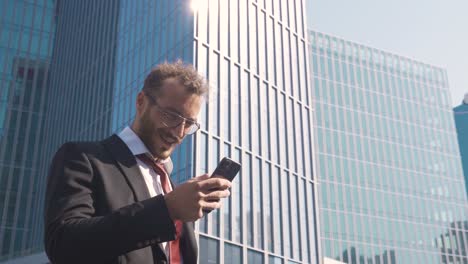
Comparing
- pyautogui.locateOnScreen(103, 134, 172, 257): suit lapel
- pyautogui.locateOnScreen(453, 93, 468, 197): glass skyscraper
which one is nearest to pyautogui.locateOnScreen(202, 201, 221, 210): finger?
pyautogui.locateOnScreen(103, 134, 172, 257): suit lapel

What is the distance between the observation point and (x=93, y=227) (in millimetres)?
2266

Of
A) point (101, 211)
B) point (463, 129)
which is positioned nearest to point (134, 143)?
point (101, 211)

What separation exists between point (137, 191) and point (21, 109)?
61.1m

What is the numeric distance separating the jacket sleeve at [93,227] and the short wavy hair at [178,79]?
2.31 ft

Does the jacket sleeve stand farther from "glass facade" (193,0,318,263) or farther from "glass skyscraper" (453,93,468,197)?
"glass skyscraper" (453,93,468,197)

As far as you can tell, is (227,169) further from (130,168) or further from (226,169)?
(130,168)

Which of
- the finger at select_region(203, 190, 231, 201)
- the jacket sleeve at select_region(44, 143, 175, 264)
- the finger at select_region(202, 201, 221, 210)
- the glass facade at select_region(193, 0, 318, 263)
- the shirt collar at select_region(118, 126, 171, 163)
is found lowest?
the jacket sleeve at select_region(44, 143, 175, 264)

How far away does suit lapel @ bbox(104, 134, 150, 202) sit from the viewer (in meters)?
2.66

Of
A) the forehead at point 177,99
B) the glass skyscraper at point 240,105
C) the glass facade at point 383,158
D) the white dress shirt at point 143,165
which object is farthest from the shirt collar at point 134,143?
the glass facade at point 383,158

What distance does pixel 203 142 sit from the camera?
3250cm

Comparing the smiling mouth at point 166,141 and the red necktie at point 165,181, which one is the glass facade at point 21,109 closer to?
the red necktie at point 165,181

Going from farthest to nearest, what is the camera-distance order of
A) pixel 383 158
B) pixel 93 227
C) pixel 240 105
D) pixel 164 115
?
pixel 383 158, pixel 240 105, pixel 164 115, pixel 93 227

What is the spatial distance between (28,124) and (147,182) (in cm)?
6014

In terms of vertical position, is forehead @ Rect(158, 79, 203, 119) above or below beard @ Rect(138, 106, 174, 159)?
above
